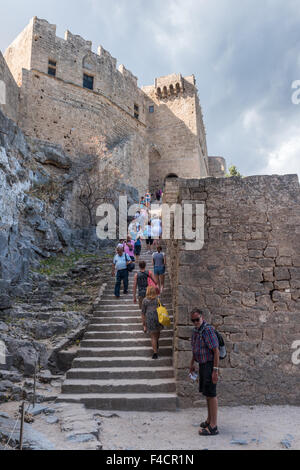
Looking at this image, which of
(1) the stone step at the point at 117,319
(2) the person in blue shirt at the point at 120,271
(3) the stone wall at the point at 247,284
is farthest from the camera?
(2) the person in blue shirt at the point at 120,271

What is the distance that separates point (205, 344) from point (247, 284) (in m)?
1.46

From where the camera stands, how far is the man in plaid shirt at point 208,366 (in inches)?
141

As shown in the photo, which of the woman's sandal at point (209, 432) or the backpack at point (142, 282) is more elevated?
the backpack at point (142, 282)

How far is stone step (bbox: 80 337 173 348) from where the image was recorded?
228 inches

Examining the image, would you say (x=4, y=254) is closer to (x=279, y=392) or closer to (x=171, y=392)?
(x=171, y=392)

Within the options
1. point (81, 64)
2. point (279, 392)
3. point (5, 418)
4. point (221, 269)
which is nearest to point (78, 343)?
point (5, 418)

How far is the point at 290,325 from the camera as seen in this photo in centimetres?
465

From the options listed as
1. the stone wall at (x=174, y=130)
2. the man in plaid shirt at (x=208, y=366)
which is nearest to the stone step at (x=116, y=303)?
the man in plaid shirt at (x=208, y=366)

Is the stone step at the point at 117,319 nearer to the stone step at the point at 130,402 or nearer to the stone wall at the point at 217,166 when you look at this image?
the stone step at the point at 130,402

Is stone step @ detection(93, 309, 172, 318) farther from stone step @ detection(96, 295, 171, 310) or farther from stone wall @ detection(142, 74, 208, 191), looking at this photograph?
stone wall @ detection(142, 74, 208, 191)

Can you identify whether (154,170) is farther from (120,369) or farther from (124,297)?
(120,369)

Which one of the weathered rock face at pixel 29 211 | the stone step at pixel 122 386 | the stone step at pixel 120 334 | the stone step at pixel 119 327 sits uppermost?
the weathered rock face at pixel 29 211

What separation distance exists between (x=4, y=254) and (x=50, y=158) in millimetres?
10191

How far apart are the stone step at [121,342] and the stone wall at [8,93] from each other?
13.2 metres
